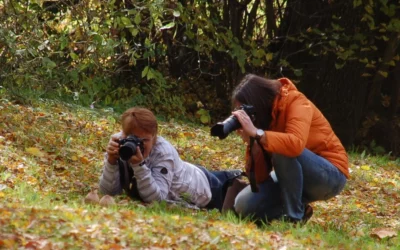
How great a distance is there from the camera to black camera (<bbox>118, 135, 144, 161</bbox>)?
5715 mm

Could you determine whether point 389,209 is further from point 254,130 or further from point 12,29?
point 12,29

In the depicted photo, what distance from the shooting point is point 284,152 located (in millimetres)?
5520

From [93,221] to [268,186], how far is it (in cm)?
172

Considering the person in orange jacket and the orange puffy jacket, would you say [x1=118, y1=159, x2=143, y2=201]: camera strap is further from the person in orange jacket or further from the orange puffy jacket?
the orange puffy jacket

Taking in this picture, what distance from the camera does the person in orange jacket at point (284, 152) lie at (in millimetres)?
5543

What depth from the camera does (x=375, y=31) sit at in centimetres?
1198

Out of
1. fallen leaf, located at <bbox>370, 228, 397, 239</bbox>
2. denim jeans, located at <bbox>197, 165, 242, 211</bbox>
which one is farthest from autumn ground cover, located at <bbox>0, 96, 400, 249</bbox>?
denim jeans, located at <bbox>197, 165, 242, 211</bbox>

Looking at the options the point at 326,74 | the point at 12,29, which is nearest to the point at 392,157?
the point at 326,74

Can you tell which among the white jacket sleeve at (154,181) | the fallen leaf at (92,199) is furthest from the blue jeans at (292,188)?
the fallen leaf at (92,199)

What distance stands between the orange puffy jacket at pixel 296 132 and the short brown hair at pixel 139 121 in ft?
2.48

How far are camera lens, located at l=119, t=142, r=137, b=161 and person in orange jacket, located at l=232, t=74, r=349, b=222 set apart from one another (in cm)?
69

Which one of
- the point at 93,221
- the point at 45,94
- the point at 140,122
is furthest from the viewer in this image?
Answer: the point at 45,94

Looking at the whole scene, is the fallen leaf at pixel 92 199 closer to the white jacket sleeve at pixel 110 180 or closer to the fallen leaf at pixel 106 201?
the fallen leaf at pixel 106 201

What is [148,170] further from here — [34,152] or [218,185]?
[34,152]
